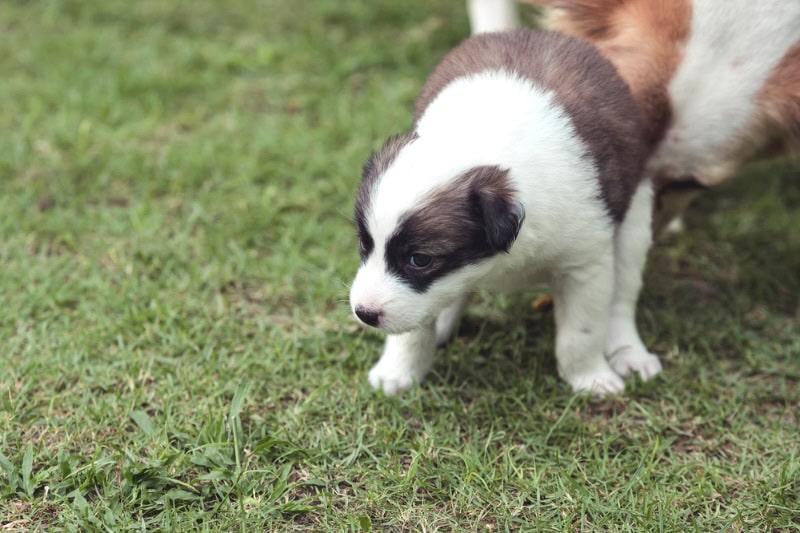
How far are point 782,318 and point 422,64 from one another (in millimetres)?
3090

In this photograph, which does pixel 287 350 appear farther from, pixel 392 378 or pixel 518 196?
pixel 518 196

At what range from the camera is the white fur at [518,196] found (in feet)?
10.6

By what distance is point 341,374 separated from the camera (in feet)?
13.4

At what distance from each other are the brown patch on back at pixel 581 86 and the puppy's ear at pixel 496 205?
48cm

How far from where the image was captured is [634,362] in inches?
167

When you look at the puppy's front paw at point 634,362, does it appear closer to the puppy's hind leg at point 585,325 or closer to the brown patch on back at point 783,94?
the puppy's hind leg at point 585,325

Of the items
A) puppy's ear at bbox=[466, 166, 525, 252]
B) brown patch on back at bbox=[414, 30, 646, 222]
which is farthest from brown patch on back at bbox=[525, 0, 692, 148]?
puppy's ear at bbox=[466, 166, 525, 252]

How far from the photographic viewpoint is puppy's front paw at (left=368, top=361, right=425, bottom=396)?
13.1 ft

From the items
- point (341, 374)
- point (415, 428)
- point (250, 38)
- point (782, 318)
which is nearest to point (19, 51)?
point (250, 38)

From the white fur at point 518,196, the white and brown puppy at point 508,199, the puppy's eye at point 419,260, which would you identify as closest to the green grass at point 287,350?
the white and brown puppy at point 508,199

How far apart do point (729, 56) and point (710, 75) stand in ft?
0.36

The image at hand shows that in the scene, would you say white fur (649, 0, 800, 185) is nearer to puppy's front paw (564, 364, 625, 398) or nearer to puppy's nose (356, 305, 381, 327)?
puppy's front paw (564, 364, 625, 398)

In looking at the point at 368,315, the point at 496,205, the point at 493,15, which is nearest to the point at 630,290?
the point at 496,205

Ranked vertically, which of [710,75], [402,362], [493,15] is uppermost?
[710,75]
